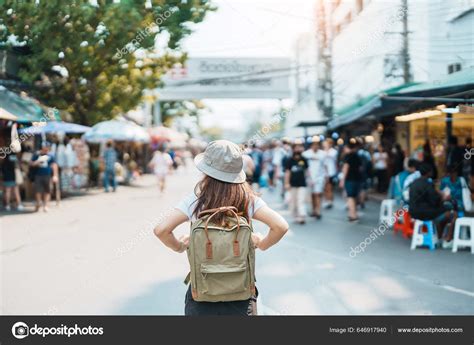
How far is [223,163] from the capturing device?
8.15 feet

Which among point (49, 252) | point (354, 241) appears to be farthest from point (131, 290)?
point (354, 241)

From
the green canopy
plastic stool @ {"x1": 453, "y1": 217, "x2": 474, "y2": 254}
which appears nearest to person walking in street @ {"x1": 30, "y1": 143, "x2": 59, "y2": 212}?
the green canopy

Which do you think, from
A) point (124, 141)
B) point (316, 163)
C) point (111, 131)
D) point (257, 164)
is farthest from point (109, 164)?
point (316, 163)

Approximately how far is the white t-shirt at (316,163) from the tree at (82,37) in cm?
451

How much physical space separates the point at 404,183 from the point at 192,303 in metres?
6.96

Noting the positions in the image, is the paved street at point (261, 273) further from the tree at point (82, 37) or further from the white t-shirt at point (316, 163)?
the tree at point (82, 37)

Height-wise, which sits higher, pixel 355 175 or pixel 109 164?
pixel 109 164

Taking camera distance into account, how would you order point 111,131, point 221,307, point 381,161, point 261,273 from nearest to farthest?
1. point 221,307
2. point 261,273
3. point 111,131
4. point 381,161

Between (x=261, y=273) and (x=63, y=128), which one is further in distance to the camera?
(x=63, y=128)

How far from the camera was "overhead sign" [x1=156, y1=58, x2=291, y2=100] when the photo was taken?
24234 millimetres

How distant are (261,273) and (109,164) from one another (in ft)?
33.1

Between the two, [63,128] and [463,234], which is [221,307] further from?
[63,128]

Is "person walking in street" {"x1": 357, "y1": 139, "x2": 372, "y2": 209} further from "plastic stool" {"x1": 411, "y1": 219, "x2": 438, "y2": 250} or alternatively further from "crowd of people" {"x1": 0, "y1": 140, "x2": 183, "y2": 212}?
"crowd of people" {"x1": 0, "y1": 140, "x2": 183, "y2": 212}

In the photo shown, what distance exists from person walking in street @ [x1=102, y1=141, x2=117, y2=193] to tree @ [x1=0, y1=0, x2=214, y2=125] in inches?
276
